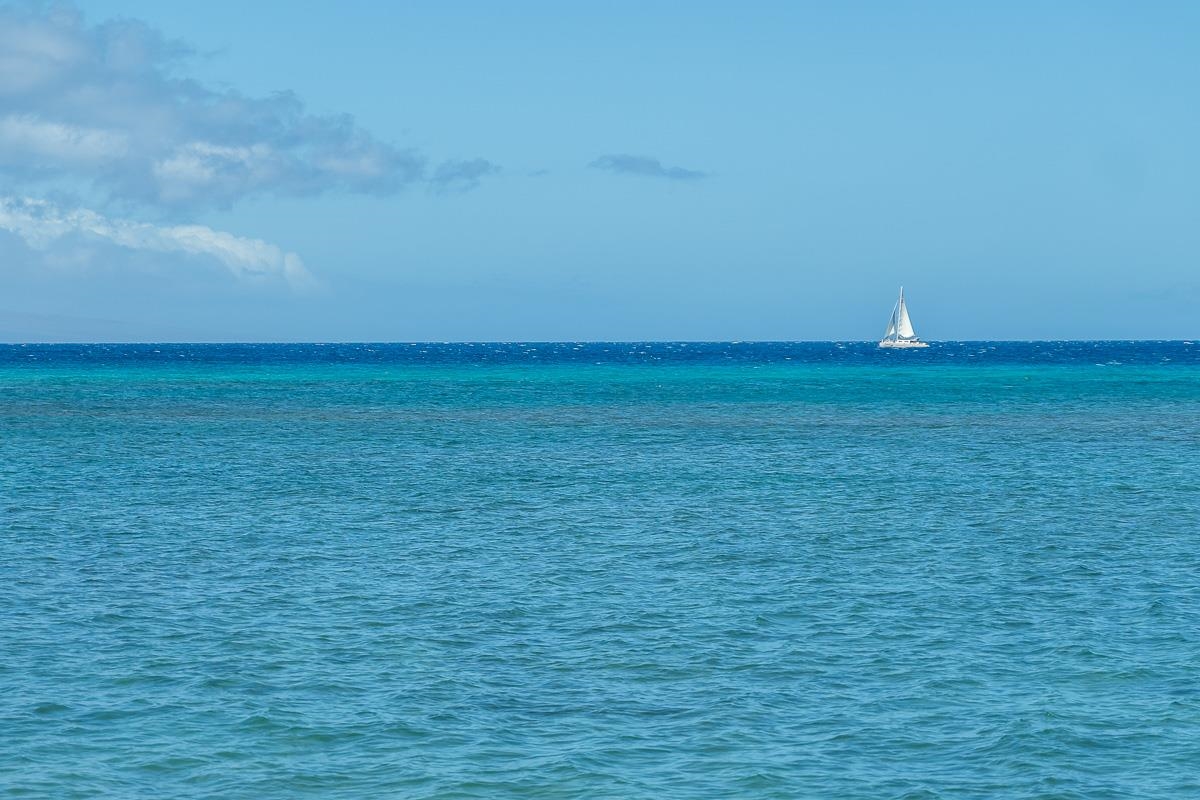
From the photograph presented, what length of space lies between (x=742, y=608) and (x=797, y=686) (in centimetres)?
522

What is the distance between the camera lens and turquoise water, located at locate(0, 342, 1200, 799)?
16734mm

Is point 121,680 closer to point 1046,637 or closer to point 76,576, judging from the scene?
point 76,576

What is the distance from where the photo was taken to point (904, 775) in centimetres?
1636

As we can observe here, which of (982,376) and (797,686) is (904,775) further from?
(982,376)

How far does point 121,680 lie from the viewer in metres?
20.0

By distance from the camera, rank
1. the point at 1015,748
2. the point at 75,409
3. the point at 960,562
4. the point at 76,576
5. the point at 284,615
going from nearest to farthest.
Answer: the point at 1015,748, the point at 284,615, the point at 76,576, the point at 960,562, the point at 75,409

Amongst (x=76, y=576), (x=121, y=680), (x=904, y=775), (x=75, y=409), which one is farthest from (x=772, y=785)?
(x=75, y=409)

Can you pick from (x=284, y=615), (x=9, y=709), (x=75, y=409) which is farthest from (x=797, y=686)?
(x=75, y=409)

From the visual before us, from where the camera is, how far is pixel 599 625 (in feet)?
77.6

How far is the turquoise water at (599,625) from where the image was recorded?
1673 centimetres

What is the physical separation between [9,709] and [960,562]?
19.8 meters

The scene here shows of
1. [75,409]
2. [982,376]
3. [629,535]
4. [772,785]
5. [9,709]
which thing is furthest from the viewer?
[982,376]

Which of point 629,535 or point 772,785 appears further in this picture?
point 629,535

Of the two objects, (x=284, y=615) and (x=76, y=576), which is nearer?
(x=284, y=615)
